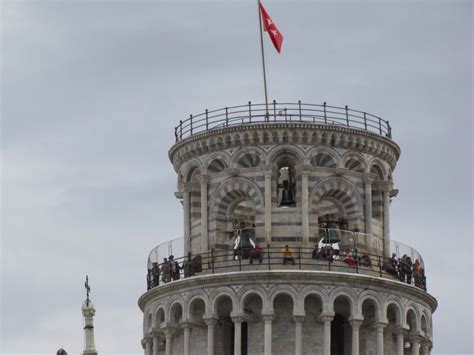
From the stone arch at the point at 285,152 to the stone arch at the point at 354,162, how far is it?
250 cm

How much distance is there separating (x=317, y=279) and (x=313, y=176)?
655 cm

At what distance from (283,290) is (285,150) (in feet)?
27.6

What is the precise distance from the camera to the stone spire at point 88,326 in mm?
130250

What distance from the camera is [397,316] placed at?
410 feet

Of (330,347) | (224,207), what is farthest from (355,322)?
(224,207)

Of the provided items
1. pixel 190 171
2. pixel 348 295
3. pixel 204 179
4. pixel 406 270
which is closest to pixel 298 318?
pixel 348 295

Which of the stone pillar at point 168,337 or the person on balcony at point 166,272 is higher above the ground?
the person on balcony at point 166,272

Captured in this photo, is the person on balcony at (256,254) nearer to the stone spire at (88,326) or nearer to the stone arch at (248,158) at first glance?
the stone arch at (248,158)

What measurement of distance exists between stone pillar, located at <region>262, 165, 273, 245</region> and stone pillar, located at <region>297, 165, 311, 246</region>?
1712mm

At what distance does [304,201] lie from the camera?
125m

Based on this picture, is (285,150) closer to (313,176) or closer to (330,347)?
(313,176)

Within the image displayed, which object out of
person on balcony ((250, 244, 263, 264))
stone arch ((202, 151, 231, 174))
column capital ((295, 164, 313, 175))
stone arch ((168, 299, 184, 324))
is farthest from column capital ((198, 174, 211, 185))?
stone arch ((168, 299, 184, 324))

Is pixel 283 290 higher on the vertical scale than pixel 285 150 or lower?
lower

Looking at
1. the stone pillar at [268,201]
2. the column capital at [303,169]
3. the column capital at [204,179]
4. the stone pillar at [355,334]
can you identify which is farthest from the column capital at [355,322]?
the column capital at [204,179]
